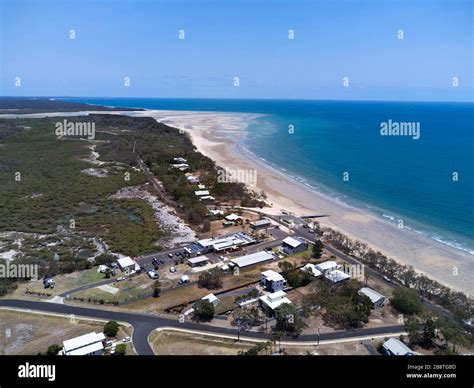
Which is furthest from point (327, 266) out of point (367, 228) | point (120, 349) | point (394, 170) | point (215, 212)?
point (394, 170)

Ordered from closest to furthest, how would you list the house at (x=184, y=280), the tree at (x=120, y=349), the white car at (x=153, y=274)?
the tree at (x=120, y=349)
the house at (x=184, y=280)
the white car at (x=153, y=274)

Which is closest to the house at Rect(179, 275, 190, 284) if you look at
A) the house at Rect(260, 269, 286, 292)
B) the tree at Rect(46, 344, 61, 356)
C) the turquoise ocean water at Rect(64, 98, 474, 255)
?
the house at Rect(260, 269, 286, 292)

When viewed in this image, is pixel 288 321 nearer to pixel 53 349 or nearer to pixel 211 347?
pixel 211 347

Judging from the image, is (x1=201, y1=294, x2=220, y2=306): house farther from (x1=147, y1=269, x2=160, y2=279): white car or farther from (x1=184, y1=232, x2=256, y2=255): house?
(x1=184, y1=232, x2=256, y2=255): house

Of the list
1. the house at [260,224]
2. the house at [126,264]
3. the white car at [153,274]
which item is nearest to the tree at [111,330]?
the white car at [153,274]

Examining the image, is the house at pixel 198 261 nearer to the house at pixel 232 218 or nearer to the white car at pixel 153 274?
the white car at pixel 153 274

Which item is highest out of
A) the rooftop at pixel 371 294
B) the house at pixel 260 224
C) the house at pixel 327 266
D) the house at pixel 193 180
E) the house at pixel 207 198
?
the house at pixel 193 180

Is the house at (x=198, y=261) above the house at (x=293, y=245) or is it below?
below
